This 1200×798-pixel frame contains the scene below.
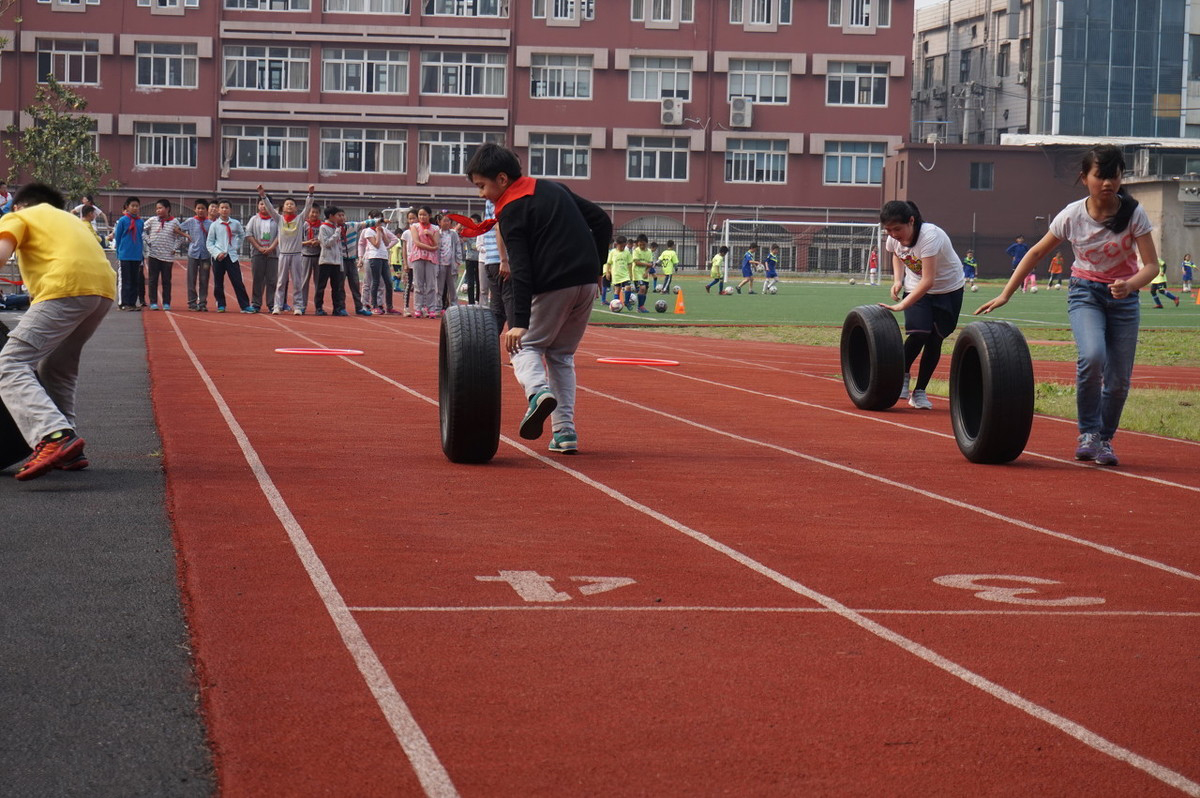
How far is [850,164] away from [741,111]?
216 inches

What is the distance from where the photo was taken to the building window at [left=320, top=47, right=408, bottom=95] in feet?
217

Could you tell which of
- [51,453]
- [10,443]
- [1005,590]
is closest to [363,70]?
[10,443]

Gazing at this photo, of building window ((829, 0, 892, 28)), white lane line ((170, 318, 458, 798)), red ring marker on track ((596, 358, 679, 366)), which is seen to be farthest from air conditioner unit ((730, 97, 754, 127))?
white lane line ((170, 318, 458, 798))

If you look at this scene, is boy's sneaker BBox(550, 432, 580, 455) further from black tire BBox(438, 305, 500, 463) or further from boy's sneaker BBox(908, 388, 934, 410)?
boy's sneaker BBox(908, 388, 934, 410)

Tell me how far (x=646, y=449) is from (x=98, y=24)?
60.3 metres

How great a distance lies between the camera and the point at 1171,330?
2772 cm

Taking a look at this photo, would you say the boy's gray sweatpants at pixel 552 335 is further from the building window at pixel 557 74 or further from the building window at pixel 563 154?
the building window at pixel 557 74

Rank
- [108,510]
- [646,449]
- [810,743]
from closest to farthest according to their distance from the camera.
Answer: [810,743], [108,510], [646,449]

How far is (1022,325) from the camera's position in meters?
28.7

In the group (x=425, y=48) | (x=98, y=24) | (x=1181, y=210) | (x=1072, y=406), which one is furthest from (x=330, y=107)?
(x=1072, y=406)

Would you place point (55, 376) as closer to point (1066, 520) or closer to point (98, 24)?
point (1066, 520)

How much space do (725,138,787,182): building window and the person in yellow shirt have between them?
61.3 m

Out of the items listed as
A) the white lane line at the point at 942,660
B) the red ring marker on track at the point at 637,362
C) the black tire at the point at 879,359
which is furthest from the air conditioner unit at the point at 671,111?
the white lane line at the point at 942,660

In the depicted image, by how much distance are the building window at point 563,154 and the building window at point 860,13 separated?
38.9 feet
